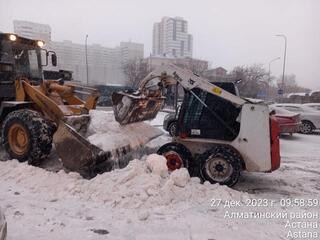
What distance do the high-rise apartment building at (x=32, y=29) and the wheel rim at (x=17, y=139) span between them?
35.9 m

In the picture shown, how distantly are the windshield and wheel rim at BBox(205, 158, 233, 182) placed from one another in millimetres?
5291

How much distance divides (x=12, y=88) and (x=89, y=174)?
3.27 m

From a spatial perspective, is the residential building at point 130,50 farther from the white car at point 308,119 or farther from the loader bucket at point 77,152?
the loader bucket at point 77,152

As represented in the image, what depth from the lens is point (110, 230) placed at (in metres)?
4.65

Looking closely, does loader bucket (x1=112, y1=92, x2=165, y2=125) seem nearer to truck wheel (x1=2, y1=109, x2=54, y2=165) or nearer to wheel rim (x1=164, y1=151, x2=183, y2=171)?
wheel rim (x1=164, y1=151, x2=183, y2=171)

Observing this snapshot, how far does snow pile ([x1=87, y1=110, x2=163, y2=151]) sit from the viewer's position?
704cm

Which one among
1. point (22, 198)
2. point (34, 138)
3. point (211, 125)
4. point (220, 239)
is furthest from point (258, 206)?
point (34, 138)

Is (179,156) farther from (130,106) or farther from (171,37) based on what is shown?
(171,37)

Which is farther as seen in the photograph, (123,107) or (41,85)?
(41,85)

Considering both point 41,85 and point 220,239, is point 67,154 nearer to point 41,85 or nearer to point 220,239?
point 41,85

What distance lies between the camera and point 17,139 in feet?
25.7

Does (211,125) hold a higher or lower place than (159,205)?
higher

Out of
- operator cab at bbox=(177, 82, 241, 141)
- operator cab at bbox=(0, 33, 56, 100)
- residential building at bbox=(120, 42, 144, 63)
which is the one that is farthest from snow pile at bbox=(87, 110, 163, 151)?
residential building at bbox=(120, 42, 144, 63)

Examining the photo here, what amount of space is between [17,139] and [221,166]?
4461mm
